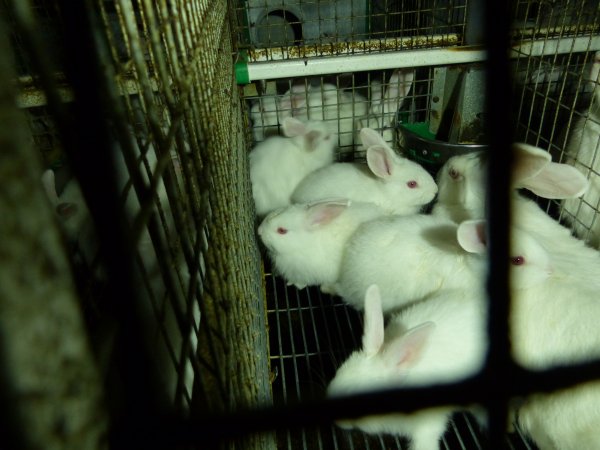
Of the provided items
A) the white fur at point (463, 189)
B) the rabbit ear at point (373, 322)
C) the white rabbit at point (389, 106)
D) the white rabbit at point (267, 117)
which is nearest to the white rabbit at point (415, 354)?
the rabbit ear at point (373, 322)

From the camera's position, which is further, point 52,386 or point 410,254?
point 410,254

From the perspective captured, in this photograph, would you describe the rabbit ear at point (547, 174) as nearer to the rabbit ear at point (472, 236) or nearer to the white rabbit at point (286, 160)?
the rabbit ear at point (472, 236)

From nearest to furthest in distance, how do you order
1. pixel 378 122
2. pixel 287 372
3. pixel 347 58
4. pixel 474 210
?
pixel 287 372 → pixel 474 210 → pixel 347 58 → pixel 378 122

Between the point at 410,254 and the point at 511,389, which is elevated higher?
the point at 511,389

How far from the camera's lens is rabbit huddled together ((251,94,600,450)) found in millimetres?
1568

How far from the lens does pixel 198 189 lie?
94cm

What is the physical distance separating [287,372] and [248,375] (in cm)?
101

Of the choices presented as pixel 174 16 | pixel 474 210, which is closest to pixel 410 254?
pixel 474 210

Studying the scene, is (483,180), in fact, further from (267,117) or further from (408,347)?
(267,117)

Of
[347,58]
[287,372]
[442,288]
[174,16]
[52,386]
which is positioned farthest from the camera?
[347,58]

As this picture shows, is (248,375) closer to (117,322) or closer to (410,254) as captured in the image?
(117,322)

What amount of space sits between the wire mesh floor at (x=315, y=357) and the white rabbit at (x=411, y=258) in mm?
173

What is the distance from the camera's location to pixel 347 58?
274 cm

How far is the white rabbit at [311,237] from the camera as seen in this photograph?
2.36 m
